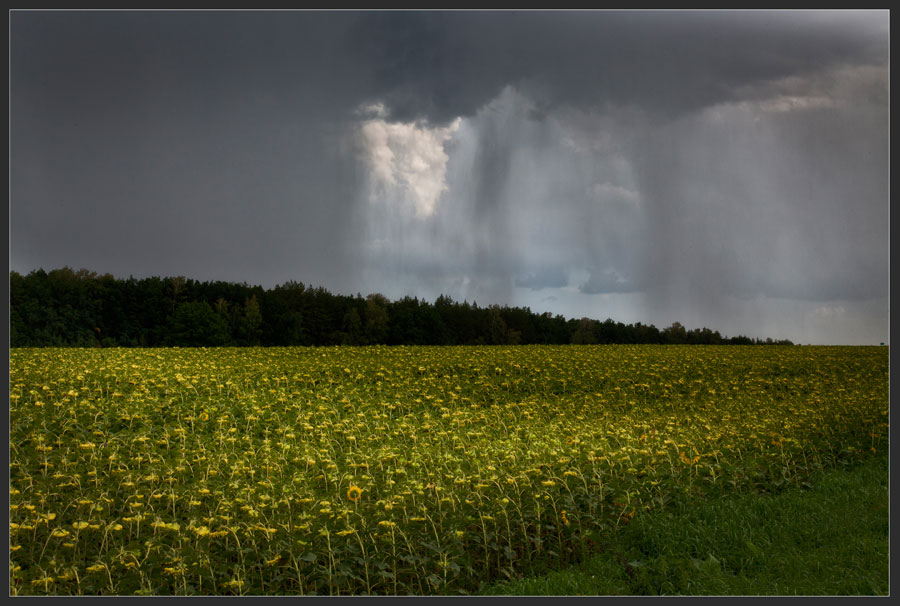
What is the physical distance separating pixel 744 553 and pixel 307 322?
709 inches

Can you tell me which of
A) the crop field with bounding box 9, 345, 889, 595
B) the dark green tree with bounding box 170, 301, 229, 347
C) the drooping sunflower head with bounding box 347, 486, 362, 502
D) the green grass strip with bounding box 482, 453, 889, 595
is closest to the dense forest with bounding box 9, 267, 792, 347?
the dark green tree with bounding box 170, 301, 229, 347

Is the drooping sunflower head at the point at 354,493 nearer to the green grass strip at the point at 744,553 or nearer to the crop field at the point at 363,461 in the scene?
the crop field at the point at 363,461

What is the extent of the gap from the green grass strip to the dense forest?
24.3 ft

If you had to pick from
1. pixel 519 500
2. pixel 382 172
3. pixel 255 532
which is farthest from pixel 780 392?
pixel 255 532

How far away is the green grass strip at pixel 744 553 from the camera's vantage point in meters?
4.04

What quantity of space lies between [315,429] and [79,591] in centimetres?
378

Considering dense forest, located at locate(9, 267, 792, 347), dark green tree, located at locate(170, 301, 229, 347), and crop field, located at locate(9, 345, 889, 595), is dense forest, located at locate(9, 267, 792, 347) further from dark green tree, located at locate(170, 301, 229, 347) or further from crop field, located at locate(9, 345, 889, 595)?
crop field, located at locate(9, 345, 889, 595)

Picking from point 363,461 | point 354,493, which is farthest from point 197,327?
point 354,493

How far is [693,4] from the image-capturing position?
16.4 feet

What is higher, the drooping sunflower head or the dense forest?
the dense forest

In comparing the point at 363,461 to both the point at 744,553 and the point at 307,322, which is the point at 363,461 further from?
the point at 307,322

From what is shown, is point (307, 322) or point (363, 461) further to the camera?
point (307, 322)

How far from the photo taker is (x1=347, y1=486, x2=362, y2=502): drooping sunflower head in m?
4.91

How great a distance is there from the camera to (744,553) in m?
4.43
